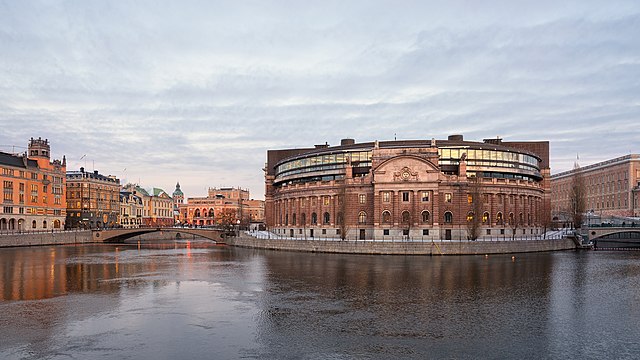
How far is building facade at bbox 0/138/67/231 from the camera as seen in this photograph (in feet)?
456

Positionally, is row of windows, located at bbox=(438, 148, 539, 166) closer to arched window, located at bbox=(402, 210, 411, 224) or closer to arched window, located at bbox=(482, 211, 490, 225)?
arched window, located at bbox=(482, 211, 490, 225)

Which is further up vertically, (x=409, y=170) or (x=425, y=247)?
(x=409, y=170)

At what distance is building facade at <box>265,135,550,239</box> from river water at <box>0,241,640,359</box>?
36.5 metres

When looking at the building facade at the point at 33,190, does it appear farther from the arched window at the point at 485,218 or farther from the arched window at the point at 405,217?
the arched window at the point at 485,218

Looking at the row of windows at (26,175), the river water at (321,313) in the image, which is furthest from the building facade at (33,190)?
the river water at (321,313)

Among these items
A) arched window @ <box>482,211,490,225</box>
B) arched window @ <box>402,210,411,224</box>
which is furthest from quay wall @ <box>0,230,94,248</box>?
arched window @ <box>482,211,490,225</box>

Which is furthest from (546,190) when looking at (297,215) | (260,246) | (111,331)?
(111,331)

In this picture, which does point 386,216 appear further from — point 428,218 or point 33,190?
point 33,190

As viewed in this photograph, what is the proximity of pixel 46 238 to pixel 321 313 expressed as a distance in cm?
11107

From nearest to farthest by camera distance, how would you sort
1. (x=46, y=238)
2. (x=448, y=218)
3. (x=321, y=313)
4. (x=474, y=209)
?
1. (x=321, y=313)
2. (x=474, y=209)
3. (x=448, y=218)
4. (x=46, y=238)

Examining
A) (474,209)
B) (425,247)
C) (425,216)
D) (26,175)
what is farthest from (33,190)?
(474,209)

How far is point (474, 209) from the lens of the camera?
4003 inches

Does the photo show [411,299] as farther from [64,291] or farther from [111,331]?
[64,291]

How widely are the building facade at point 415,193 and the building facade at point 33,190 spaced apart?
70.6 metres
